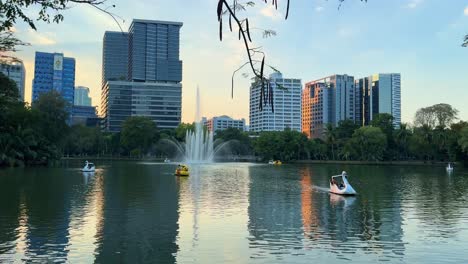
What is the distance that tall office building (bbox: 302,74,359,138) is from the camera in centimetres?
18138

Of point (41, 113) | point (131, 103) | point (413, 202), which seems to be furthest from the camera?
point (131, 103)

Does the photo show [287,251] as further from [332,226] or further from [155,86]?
[155,86]

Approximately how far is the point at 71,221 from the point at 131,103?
586 feet

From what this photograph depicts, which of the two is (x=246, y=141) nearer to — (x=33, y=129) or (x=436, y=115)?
(x=436, y=115)

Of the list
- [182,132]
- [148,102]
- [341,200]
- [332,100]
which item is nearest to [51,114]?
[182,132]

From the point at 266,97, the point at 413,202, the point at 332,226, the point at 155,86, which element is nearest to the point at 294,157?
the point at 155,86

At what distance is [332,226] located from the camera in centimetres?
1941

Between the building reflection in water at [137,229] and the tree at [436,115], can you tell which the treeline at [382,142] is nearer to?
the tree at [436,115]

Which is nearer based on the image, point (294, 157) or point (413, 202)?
point (413, 202)

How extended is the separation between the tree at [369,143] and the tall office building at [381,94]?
61.2 m

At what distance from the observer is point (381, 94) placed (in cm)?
17412

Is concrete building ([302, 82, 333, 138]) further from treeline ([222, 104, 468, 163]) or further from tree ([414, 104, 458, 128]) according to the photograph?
tree ([414, 104, 458, 128])

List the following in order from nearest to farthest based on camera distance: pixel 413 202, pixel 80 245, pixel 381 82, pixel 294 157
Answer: pixel 80 245 < pixel 413 202 < pixel 294 157 < pixel 381 82

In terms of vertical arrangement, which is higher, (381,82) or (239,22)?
(381,82)
